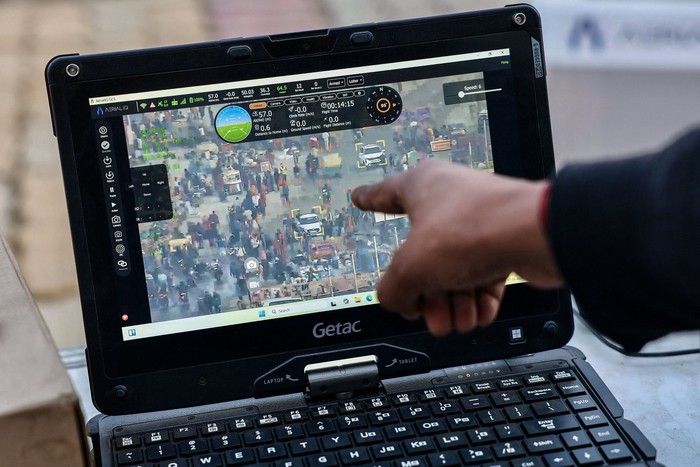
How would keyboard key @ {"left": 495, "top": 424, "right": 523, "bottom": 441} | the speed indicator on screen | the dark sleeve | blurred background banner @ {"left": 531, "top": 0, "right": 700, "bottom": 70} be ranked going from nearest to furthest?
the dark sleeve
keyboard key @ {"left": 495, "top": 424, "right": 523, "bottom": 441}
the speed indicator on screen
blurred background banner @ {"left": 531, "top": 0, "right": 700, "bottom": 70}

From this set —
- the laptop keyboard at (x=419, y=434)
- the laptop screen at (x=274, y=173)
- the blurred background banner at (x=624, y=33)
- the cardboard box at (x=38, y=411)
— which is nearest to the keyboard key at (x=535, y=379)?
the laptop keyboard at (x=419, y=434)

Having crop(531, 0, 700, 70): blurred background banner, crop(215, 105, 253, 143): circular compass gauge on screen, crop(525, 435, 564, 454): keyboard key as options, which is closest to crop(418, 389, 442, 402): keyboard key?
crop(525, 435, 564, 454): keyboard key

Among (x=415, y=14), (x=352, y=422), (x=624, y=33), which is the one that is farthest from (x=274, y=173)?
(x=415, y=14)

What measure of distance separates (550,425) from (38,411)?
47 centimetres

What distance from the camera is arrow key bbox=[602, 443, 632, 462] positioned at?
834 mm

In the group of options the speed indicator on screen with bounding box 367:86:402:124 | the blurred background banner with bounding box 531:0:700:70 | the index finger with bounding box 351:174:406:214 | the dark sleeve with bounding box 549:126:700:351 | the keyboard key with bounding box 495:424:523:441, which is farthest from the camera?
the blurred background banner with bounding box 531:0:700:70

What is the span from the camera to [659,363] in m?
1.09

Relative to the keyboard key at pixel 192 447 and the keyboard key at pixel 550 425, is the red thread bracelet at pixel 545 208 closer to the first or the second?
the keyboard key at pixel 550 425

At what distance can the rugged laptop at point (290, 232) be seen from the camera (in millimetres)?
922

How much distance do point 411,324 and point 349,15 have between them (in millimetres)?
2852

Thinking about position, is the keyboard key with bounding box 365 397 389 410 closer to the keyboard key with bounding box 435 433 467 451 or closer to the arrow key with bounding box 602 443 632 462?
the keyboard key with bounding box 435 433 467 451

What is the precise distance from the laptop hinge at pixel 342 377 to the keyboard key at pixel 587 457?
214 mm

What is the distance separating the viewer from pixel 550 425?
0.87 m

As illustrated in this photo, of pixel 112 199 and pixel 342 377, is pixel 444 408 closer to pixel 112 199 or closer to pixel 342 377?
pixel 342 377
